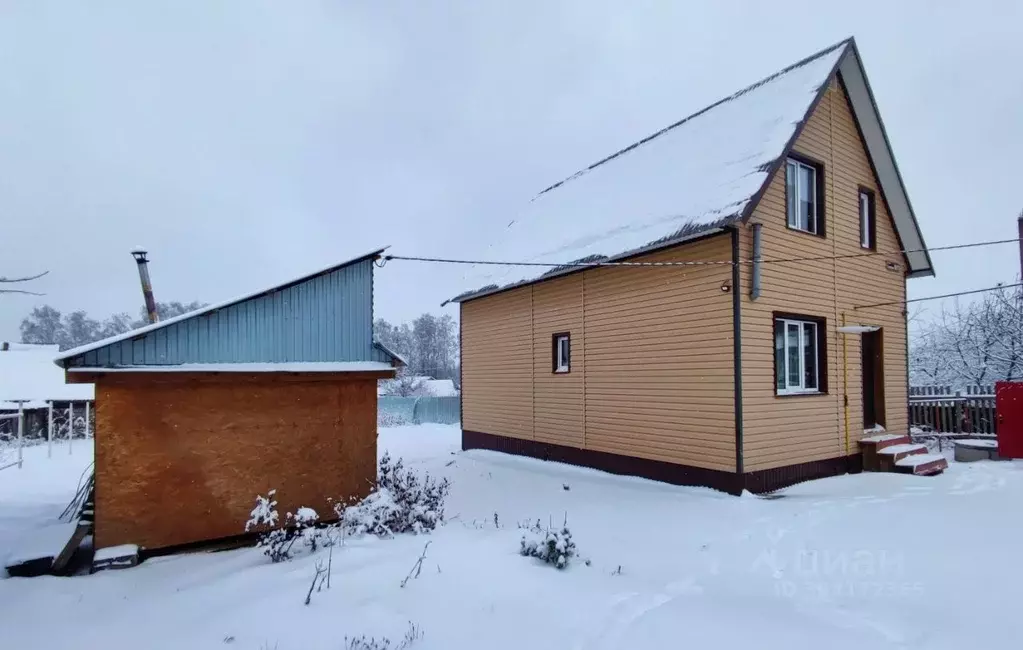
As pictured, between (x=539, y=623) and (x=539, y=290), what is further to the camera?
(x=539, y=290)

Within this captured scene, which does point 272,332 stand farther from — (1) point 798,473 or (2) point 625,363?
(1) point 798,473

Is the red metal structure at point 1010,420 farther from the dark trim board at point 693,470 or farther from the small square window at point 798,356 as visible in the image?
the small square window at point 798,356

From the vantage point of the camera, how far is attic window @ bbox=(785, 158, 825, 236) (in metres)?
10.4

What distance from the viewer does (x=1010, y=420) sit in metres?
11.3

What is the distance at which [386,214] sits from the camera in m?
48.6

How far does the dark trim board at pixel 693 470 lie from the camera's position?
9.03 m

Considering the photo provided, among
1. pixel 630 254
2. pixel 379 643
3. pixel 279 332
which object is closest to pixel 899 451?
pixel 630 254

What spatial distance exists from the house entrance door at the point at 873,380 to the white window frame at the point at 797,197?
312cm

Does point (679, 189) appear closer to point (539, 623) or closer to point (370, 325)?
point (370, 325)

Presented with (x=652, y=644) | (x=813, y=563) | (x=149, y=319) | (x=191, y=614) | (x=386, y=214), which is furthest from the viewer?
(x=386, y=214)

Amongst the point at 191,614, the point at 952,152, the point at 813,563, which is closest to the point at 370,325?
the point at 191,614

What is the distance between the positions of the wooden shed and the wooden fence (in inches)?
568

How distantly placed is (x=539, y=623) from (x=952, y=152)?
174ft

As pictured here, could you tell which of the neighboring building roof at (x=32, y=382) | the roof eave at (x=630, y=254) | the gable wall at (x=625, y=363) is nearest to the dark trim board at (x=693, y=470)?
the gable wall at (x=625, y=363)
